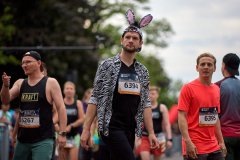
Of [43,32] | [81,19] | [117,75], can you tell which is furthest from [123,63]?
[81,19]

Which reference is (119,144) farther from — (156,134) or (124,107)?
(156,134)

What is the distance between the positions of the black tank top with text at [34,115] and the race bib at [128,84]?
1202 mm

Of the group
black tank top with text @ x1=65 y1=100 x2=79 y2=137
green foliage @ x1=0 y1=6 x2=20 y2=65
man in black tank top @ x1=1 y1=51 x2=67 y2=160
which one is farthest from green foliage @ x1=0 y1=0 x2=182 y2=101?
man in black tank top @ x1=1 y1=51 x2=67 y2=160

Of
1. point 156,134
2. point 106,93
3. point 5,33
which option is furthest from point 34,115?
point 5,33

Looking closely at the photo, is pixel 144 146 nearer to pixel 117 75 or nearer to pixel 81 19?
pixel 117 75

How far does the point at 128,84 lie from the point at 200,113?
131cm

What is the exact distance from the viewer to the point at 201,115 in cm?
529

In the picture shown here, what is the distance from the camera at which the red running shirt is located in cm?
523

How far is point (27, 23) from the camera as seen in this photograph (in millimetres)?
19984

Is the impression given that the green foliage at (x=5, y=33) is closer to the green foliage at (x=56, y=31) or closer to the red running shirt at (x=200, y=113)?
the green foliage at (x=56, y=31)

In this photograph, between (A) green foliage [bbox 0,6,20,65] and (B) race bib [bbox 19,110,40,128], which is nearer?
(B) race bib [bbox 19,110,40,128]

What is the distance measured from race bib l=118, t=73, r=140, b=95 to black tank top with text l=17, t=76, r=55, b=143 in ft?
3.94

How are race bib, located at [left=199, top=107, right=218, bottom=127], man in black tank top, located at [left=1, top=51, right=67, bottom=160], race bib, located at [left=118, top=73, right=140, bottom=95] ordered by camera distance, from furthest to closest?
1. race bib, located at [left=199, top=107, right=218, bottom=127]
2. man in black tank top, located at [left=1, top=51, right=67, bottom=160]
3. race bib, located at [left=118, top=73, right=140, bottom=95]

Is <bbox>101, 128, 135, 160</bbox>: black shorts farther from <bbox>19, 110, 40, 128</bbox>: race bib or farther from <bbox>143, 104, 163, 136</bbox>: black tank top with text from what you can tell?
<bbox>143, 104, 163, 136</bbox>: black tank top with text
